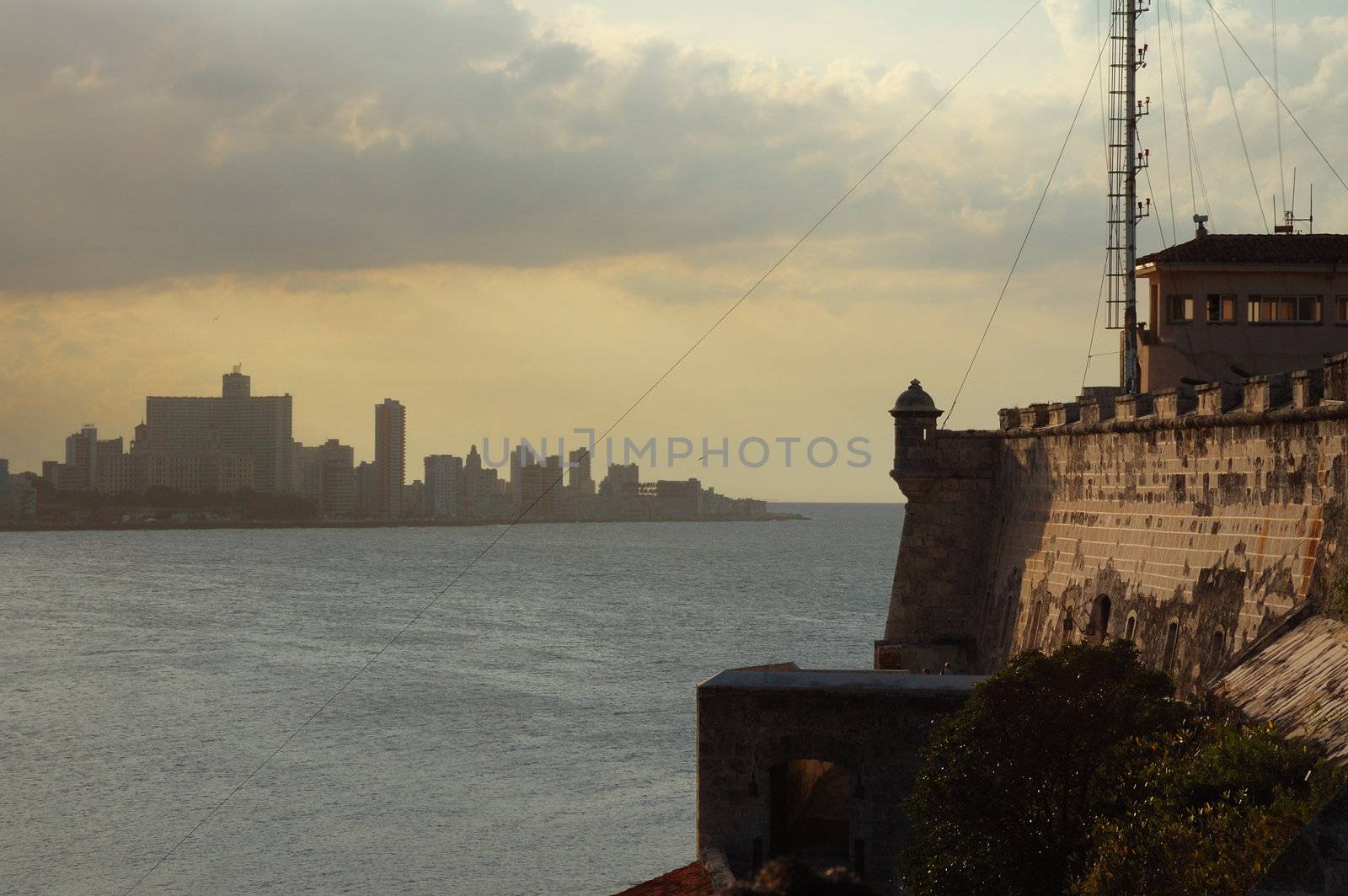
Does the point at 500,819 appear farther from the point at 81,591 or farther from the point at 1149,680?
the point at 81,591

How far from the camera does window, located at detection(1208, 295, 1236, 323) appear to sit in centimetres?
3509

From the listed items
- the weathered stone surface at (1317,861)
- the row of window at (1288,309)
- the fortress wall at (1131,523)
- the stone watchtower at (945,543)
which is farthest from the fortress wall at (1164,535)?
the weathered stone surface at (1317,861)

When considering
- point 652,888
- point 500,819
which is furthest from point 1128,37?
point 500,819

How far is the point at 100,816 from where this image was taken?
44.4 metres

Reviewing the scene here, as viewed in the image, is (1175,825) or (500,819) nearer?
(1175,825)

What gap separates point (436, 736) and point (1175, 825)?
4446 cm

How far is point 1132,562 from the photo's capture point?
25844 mm

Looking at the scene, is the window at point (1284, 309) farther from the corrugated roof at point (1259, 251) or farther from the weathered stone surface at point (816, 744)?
the weathered stone surface at point (816, 744)

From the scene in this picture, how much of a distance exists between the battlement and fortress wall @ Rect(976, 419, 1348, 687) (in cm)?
18

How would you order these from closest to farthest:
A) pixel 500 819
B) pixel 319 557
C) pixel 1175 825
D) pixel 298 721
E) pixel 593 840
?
pixel 1175 825
pixel 593 840
pixel 500 819
pixel 298 721
pixel 319 557

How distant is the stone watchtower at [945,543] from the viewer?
3344 centimetres

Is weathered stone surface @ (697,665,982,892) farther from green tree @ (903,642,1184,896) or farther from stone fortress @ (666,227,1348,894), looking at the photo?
green tree @ (903,642,1184,896)

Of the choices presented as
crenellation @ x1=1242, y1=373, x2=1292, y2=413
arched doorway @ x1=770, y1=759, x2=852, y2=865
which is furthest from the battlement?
arched doorway @ x1=770, y1=759, x2=852, y2=865

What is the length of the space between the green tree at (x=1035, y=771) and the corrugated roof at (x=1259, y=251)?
20155 mm
